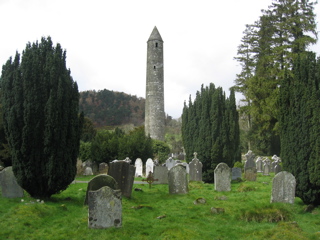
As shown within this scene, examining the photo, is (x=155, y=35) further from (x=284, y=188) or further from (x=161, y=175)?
(x=284, y=188)

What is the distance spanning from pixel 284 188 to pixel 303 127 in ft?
6.01

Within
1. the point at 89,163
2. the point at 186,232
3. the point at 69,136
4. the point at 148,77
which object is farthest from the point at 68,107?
the point at 148,77

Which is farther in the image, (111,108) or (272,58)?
(111,108)

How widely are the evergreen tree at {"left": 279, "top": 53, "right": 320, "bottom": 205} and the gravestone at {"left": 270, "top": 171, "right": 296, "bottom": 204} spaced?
0.17 m

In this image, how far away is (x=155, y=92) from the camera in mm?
37031

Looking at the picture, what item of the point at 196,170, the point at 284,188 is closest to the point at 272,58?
the point at 196,170

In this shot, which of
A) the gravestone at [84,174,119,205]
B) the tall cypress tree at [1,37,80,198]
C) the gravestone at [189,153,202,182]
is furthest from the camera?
the gravestone at [189,153,202,182]

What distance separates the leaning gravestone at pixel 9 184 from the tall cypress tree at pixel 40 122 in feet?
2.47

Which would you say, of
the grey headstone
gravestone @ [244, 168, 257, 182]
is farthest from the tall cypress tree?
gravestone @ [244, 168, 257, 182]

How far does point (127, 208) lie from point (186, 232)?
299cm

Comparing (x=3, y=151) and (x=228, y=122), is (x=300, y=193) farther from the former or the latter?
(x=3, y=151)

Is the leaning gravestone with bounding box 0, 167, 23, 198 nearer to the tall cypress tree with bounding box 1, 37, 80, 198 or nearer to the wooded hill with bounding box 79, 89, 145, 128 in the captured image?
the tall cypress tree with bounding box 1, 37, 80, 198

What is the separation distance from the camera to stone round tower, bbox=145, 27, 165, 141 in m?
36.9

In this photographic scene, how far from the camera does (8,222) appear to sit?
7414mm
